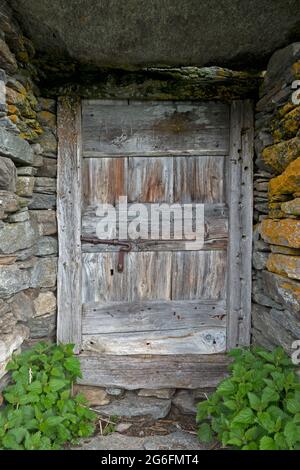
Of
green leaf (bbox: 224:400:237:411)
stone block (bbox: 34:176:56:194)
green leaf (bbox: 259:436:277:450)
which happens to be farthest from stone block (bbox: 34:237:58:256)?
green leaf (bbox: 259:436:277:450)

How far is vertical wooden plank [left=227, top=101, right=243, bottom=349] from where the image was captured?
8.36 feet

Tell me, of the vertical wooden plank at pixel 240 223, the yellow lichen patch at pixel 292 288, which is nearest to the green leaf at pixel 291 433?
the yellow lichen patch at pixel 292 288

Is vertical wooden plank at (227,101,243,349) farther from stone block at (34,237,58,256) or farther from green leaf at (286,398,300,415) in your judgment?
stone block at (34,237,58,256)

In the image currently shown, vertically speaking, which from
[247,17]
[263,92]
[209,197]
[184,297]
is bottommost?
[184,297]

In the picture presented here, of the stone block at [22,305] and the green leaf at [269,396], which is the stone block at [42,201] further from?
the green leaf at [269,396]

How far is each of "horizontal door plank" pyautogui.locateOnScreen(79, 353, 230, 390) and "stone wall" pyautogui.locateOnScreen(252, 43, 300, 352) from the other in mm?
502

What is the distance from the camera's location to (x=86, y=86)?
96.1 inches

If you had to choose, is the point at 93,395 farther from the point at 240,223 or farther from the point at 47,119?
the point at 47,119

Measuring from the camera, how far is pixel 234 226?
2.60 m

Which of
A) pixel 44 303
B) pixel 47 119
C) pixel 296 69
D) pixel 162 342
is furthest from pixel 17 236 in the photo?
pixel 296 69

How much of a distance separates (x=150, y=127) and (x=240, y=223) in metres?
1.05

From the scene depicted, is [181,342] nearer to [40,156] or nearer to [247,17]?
[40,156]
